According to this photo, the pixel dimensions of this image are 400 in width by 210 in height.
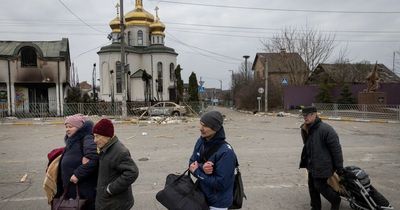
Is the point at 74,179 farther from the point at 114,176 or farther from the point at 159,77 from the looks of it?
the point at 159,77

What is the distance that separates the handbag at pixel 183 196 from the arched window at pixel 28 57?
33682 millimetres

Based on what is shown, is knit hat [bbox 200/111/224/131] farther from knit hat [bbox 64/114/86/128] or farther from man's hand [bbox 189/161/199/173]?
knit hat [bbox 64/114/86/128]

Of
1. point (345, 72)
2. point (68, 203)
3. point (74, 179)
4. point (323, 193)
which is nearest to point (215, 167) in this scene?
point (74, 179)

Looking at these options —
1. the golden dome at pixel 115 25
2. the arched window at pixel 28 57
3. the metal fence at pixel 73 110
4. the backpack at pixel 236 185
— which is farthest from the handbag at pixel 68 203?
the golden dome at pixel 115 25

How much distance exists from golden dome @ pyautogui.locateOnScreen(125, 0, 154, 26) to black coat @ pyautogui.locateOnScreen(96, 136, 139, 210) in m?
45.5

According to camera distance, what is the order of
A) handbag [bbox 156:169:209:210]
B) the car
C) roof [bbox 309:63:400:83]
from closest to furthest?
1. handbag [bbox 156:169:209:210]
2. the car
3. roof [bbox 309:63:400:83]

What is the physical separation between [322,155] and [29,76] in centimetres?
3300

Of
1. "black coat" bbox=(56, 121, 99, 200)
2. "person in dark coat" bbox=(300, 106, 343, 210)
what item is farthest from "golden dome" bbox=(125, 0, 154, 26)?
"black coat" bbox=(56, 121, 99, 200)

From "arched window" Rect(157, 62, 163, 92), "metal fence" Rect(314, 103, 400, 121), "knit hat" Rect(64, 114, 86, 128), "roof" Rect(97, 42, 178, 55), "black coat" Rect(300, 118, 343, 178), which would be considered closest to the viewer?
"knit hat" Rect(64, 114, 86, 128)

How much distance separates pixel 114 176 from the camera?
155 inches

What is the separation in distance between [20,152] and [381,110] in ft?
77.0

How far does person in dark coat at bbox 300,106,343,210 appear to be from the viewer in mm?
5398

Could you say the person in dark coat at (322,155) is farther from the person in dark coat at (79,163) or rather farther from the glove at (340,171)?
the person in dark coat at (79,163)

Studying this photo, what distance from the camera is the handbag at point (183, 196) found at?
3.44 m
